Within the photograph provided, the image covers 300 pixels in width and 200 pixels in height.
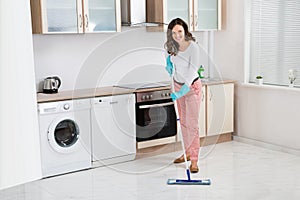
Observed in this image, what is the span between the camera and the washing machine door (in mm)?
3785

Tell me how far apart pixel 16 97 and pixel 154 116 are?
3.99 meters

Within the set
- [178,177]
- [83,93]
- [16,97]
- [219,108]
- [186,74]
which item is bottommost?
[178,177]

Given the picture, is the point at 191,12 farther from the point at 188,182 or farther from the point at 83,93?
the point at 188,182

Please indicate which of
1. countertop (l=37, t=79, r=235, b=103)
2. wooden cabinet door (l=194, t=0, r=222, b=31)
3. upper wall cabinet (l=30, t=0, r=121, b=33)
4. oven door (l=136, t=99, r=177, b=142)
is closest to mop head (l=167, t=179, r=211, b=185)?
oven door (l=136, t=99, r=177, b=142)

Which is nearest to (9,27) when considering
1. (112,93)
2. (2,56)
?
(2,56)

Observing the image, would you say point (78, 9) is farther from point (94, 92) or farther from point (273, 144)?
point (273, 144)

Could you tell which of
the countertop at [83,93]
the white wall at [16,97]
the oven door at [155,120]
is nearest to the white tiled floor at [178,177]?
the oven door at [155,120]

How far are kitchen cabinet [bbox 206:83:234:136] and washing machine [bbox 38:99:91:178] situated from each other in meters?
1.49

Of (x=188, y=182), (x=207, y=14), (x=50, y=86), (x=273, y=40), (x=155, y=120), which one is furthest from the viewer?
(x=207, y=14)

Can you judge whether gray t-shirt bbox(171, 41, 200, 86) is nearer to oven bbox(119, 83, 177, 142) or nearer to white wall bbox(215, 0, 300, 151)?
oven bbox(119, 83, 177, 142)

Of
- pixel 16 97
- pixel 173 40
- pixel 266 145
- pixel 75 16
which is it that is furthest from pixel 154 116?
pixel 16 97

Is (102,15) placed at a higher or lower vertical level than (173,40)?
higher

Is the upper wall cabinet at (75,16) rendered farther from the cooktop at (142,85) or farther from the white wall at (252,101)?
the white wall at (252,101)

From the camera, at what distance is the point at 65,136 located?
3.97 meters
